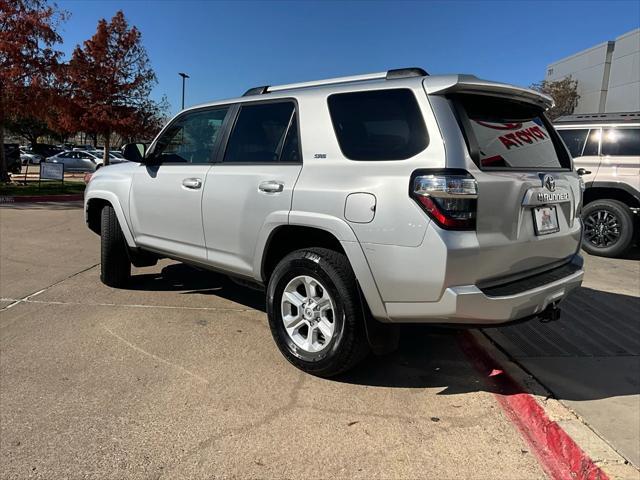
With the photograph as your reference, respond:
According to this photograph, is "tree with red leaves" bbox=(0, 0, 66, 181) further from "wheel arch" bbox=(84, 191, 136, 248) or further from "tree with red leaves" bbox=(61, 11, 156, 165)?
"wheel arch" bbox=(84, 191, 136, 248)

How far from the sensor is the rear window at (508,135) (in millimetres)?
2978

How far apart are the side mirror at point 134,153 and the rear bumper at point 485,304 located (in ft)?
10.3

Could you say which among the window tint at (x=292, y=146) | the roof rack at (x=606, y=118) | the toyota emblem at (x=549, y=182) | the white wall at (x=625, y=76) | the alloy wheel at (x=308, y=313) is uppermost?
the white wall at (x=625, y=76)

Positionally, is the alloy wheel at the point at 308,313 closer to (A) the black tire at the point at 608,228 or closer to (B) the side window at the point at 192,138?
(B) the side window at the point at 192,138

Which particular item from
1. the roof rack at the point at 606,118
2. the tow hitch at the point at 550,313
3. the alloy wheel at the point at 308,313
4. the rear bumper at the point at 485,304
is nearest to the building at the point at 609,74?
the roof rack at the point at 606,118

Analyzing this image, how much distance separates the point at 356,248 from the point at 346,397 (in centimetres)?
102

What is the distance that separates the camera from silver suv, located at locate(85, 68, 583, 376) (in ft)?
9.12

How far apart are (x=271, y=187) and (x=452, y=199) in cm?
138

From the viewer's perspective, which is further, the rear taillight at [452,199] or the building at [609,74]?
the building at [609,74]

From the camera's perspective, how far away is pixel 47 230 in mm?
9242

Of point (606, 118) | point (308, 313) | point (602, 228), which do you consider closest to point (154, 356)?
point (308, 313)

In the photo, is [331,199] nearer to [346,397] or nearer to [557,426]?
[346,397]

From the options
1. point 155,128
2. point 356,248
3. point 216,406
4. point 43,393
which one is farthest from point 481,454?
point 155,128

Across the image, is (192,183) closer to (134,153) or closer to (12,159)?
(134,153)
